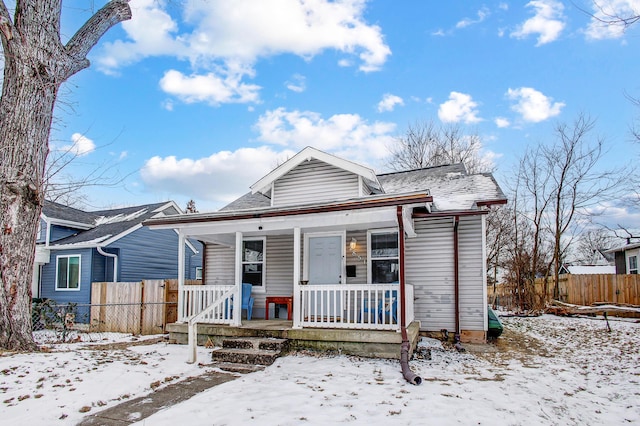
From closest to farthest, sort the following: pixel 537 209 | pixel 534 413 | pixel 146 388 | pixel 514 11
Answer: pixel 534 413 < pixel 146 388 < pixel 514 11 < pixel 537 209

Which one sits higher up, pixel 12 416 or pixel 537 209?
pixel 537 209

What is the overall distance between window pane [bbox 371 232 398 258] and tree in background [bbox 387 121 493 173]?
15793 millimetres

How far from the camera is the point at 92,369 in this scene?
6004 millimetres

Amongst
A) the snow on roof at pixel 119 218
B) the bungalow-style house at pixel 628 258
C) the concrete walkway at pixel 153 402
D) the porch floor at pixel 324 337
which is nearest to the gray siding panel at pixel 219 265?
the porch floor at pixel 324 337

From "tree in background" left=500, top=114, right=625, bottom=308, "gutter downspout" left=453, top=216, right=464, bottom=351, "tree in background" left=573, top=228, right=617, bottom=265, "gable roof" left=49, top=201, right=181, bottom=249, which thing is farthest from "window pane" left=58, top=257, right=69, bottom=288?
"tree in background" left=573, top=228, right=617, bottom=265

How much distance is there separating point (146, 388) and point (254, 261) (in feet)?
18.6

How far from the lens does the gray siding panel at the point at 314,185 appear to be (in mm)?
9742

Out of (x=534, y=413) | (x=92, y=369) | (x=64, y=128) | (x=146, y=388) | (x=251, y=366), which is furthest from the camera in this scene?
(x=64, y=128)

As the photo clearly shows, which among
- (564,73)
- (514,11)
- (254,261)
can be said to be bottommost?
(254,261)

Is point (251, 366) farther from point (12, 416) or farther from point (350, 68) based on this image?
point (350, 68)

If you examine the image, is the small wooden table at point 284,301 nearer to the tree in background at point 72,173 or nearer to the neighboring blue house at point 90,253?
the tree in background at point 72,173

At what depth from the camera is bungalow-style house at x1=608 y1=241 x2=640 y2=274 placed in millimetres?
20094

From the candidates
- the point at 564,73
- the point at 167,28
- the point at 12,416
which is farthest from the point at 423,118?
the point at 12,416

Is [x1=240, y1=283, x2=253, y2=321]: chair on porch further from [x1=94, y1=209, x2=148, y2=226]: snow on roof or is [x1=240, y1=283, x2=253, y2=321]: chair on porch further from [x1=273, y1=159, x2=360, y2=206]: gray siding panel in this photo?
[x1=94, y1=209, x2=148, y2=226]: snow on roof
